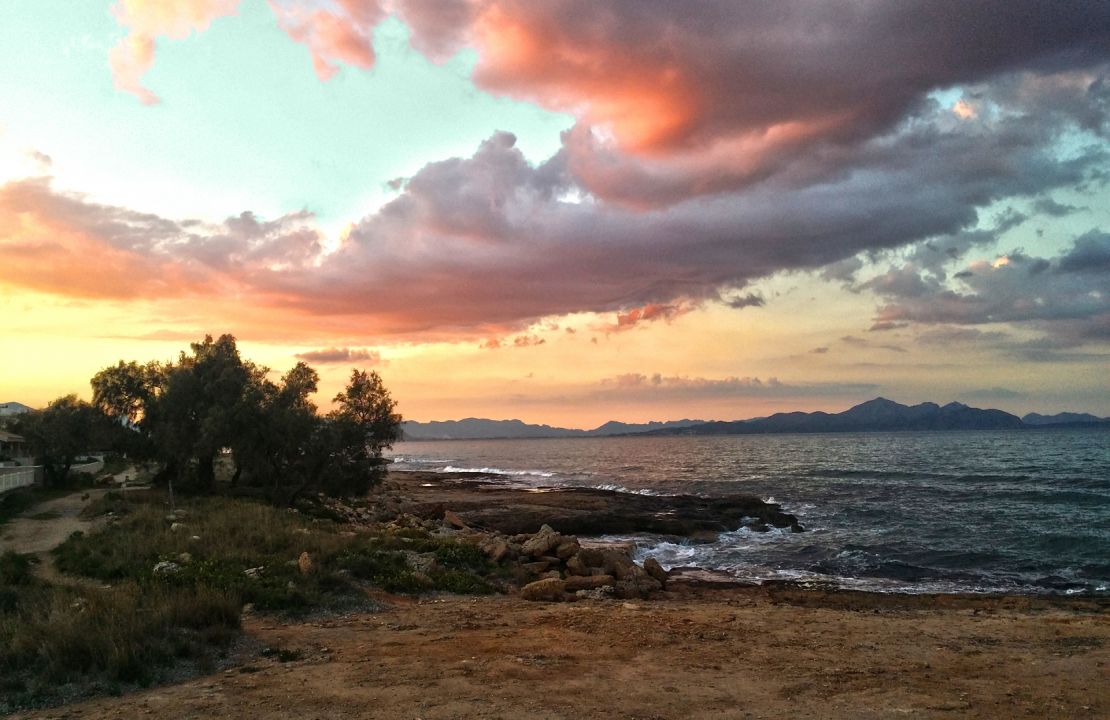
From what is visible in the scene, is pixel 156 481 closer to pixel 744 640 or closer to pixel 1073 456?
pixel 744 640

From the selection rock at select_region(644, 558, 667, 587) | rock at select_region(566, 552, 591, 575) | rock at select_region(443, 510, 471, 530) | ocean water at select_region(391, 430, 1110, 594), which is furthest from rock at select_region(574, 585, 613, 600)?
rock at select_region(443, 510, 471, 530)

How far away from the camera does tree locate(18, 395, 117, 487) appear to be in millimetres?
43469

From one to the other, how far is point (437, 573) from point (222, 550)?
22.2 ft

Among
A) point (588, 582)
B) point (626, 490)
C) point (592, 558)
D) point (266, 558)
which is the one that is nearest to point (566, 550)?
point (592, 558)

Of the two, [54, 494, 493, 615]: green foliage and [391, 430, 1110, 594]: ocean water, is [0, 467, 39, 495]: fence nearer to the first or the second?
[54, 494, 493, 615]: green foliage

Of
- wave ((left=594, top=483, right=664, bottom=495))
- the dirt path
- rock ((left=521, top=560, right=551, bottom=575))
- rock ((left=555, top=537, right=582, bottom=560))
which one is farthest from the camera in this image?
wave ((left=594, top=483, right=664, bottom=495))

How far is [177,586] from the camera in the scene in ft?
54.4

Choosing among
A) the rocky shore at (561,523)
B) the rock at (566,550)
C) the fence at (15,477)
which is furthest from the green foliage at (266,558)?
the fence at (15,477)

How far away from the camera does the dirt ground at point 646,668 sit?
998cm

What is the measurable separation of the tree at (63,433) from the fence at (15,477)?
1.10 m

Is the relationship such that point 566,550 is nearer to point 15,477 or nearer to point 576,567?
point 576,567

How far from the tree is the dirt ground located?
3737 centimetres

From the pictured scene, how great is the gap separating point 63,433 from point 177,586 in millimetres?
34984

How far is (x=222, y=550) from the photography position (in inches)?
832
